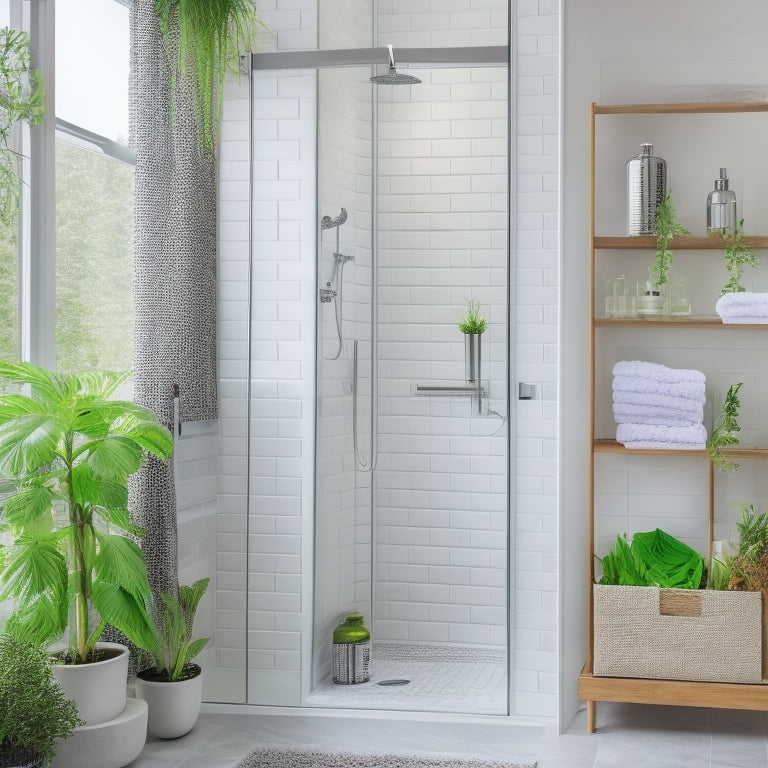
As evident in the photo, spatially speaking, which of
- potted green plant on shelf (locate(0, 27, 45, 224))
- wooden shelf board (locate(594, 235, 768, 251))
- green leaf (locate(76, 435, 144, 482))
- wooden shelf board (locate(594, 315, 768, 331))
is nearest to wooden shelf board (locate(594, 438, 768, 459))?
wooden shelf board (locate(594, 315, 768, 331))

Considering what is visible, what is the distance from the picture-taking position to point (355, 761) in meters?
3.02

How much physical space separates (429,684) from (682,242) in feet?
5.76

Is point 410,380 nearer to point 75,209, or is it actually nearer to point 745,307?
point 745,307

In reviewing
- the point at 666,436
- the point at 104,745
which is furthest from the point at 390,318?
the point at 104,745

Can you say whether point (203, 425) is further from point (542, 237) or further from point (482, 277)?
point (542, 237)

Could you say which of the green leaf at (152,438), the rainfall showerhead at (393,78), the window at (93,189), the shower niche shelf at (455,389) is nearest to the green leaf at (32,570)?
the green leaf at (152,438)

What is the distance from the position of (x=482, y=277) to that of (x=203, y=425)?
1112 mm

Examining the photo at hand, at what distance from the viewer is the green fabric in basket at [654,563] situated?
3.24 metres

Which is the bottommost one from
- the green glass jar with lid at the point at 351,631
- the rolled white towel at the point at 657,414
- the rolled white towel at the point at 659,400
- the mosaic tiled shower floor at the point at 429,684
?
the mosaic tiled shower floor at the point at 429,684

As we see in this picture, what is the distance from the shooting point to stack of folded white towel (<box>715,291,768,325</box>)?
316 centimetres

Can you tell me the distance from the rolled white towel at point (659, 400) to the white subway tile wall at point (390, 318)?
26cm

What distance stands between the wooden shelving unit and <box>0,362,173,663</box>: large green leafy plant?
1.39 meters

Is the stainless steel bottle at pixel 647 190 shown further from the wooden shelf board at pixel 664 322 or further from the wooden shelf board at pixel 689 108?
the wooden shelf board at pixel 664 322

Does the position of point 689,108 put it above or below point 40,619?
above
